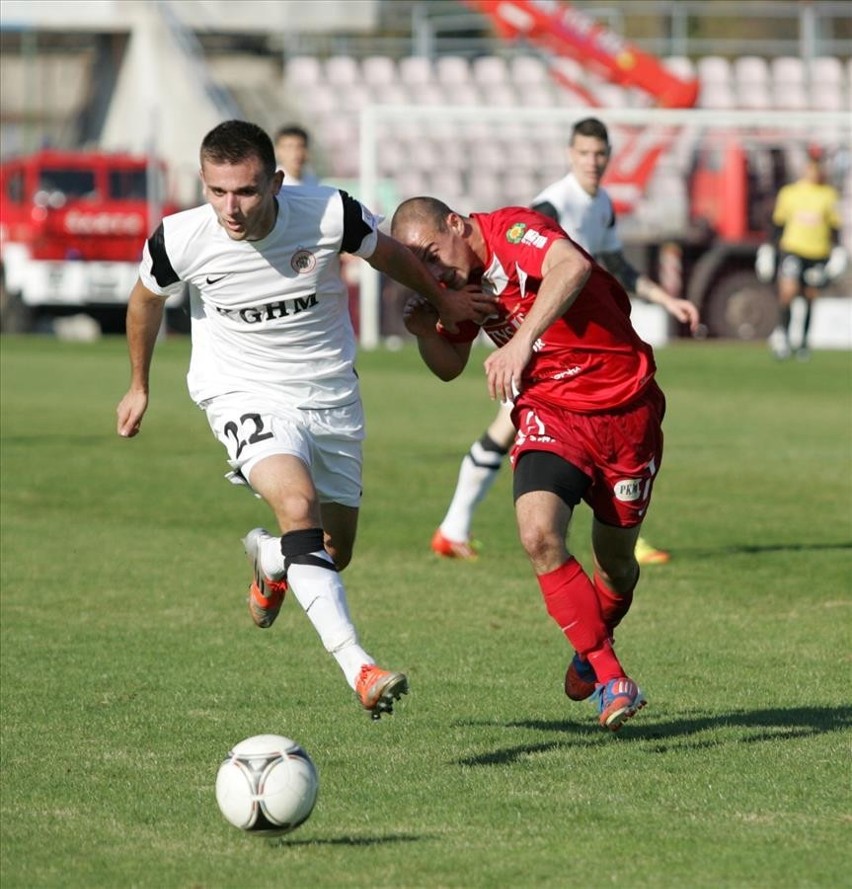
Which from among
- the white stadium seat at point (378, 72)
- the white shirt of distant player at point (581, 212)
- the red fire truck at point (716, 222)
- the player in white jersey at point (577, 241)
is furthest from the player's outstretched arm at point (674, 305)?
the white stadium seat at point (378, 72)

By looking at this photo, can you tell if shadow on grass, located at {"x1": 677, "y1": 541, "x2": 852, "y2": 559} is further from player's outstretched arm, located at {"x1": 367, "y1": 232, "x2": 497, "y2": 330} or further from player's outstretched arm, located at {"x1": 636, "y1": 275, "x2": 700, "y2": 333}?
player's outstretched arm, located at {"x1": 367, "y1": 232, "x2": 497, "y2": 330}

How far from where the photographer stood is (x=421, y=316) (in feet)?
21.1

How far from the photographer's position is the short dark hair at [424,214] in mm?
6227

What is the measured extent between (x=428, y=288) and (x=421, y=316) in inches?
13.1

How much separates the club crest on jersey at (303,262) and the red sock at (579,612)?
4.32 feet

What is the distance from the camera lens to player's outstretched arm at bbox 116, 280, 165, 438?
6250mm

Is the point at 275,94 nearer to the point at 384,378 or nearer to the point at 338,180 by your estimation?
the point at 338,180

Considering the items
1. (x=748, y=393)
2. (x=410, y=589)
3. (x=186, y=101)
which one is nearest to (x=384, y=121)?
(x=186, y=101)

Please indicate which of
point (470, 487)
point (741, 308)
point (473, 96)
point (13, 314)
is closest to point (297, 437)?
point (470, 487)

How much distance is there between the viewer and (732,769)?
18.5 feet

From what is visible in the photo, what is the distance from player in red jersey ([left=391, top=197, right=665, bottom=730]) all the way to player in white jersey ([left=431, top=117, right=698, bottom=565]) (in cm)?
378

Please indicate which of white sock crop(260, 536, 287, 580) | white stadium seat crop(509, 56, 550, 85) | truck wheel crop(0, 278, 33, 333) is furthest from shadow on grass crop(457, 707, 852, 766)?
white stadium seat crop(509, 56, 550, 85)

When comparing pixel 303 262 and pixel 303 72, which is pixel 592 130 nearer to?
pixel 303 262

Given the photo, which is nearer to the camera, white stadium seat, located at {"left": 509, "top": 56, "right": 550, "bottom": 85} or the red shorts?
the red shorts
